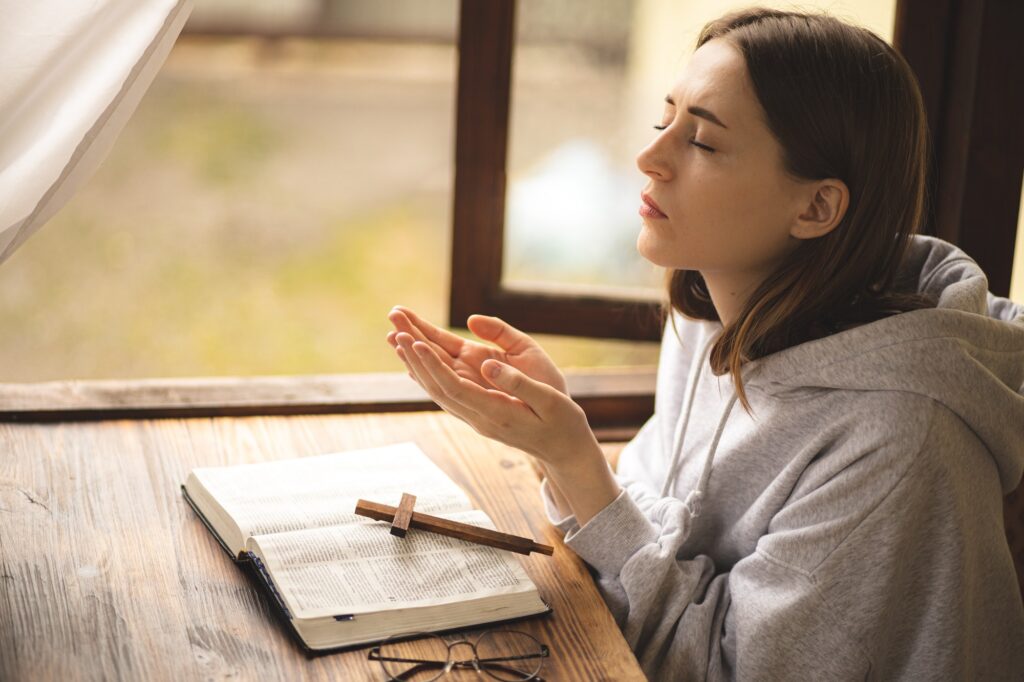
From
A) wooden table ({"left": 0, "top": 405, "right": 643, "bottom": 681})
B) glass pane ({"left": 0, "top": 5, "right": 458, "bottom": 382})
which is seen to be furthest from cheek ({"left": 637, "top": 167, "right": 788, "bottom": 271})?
glass pane ({"left": 0, "top": 5, "right": 458, "bottom": 382})

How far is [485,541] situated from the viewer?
1.10 metres

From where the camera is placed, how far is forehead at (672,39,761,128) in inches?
44.8

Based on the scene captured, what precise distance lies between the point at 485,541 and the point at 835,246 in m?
0.52

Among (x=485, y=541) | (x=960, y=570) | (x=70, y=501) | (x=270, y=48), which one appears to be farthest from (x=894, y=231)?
(x=270, y=48)

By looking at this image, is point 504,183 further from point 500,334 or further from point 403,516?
point 403,516

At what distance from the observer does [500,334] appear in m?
1.27

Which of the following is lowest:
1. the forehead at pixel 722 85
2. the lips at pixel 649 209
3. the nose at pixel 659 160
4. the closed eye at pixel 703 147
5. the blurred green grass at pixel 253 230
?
the blurred green grass at pixel 253 230

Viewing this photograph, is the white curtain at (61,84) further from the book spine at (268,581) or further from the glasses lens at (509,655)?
the glasses lens at (509,655)

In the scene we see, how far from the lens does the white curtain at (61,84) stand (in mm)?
1104

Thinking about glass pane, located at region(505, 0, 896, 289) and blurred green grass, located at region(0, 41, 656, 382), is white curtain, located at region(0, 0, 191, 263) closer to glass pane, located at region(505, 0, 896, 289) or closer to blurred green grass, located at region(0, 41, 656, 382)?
glass pane, located at region(505, 0, 896, 289)

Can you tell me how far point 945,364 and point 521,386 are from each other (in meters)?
0.44

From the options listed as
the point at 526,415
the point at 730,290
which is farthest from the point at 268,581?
the point at 730,290

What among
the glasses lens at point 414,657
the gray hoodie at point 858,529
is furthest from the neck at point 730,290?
the glasses lens at point 414,657

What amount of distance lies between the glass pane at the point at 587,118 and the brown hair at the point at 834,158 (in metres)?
0.54
